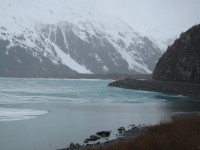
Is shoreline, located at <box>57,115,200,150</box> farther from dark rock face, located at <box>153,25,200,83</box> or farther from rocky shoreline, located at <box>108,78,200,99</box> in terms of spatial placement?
dark rock face, located at <box>153,25,200,83</box>

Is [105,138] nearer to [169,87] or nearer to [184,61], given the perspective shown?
[169,87]

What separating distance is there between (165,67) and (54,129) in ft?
360

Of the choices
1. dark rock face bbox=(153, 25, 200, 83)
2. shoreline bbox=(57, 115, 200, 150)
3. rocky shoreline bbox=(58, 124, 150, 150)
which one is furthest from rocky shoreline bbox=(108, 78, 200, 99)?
rocky shoreline bbox=(58, 124, 150, 150)

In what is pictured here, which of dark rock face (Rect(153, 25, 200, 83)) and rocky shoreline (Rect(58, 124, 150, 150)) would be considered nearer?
rocky shoreline (Rect(58, 124, 150, 150))

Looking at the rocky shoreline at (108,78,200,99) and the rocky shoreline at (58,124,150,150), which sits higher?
the rocky shoreline at (108,78,200,99)

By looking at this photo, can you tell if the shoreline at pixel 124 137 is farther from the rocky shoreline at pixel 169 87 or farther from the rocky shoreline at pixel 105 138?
the rocky shoreline at pixel 169 87

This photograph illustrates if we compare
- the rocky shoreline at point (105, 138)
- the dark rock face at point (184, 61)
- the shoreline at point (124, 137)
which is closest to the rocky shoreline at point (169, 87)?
the dark rock face at point (184, 61)

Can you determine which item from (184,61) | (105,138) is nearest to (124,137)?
(105,138)

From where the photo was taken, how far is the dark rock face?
132 meters

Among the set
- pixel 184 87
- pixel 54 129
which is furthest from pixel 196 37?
pixel 54 129

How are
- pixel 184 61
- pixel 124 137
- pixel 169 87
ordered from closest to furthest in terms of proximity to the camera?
1. pixel 124 137
2. pixel 169 87
3. pixel 184 61

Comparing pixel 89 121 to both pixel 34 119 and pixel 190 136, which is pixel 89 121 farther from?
pixel 190 136

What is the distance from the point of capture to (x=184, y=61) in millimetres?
136250

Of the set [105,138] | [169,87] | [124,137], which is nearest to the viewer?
[124,137]
